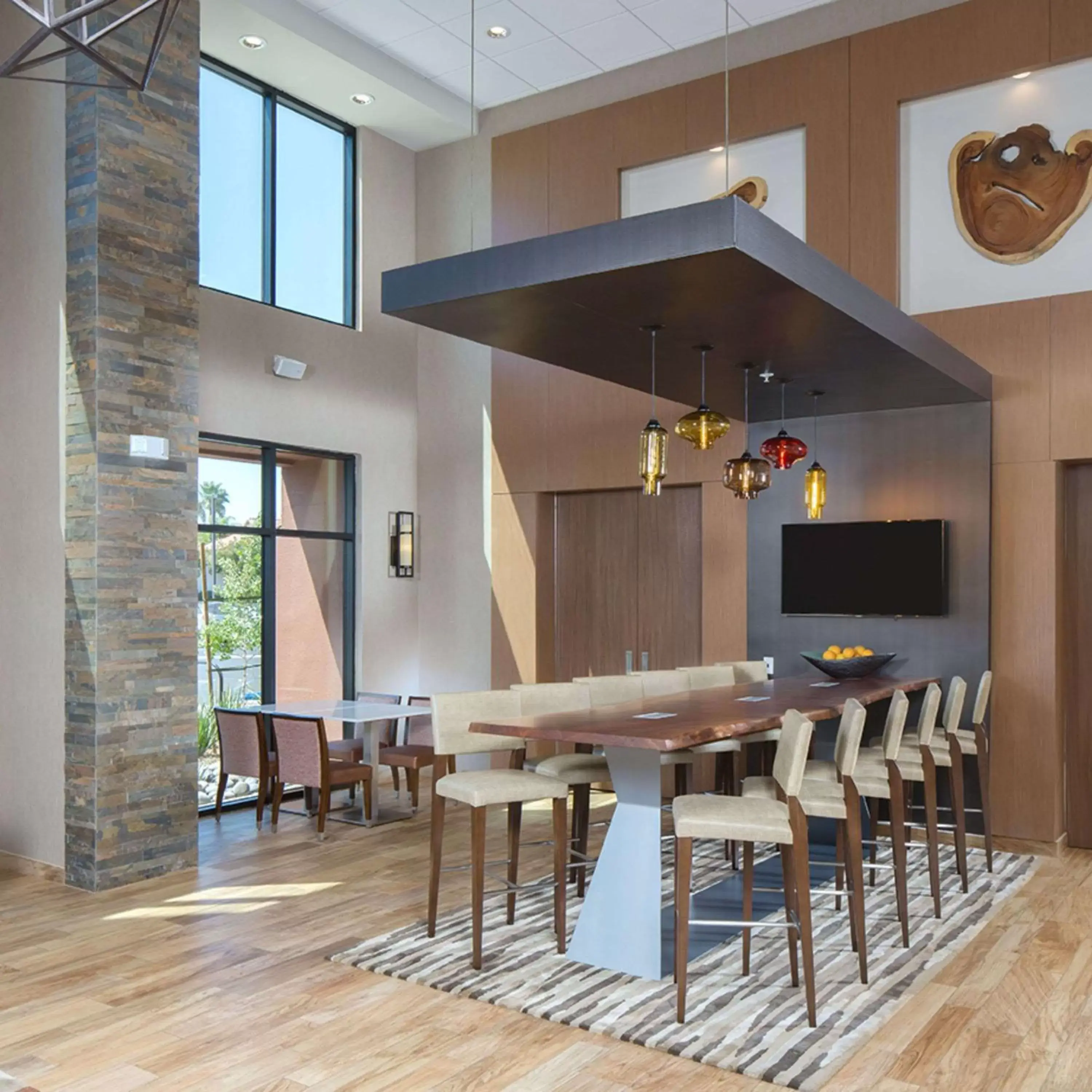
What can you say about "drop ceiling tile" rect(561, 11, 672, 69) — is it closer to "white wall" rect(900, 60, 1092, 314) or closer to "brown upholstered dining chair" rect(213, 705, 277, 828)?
"white wall" rect(900, 60, 1092, 314)

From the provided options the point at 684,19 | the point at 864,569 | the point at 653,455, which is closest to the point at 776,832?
the point at 653,455

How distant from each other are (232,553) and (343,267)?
2.47 metres

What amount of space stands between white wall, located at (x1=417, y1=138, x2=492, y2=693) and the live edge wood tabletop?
3.10 metres

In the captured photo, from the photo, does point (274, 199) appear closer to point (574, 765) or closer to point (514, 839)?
point (574, 765)

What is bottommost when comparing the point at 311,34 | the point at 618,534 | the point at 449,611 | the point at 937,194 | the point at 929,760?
the point at 929,760

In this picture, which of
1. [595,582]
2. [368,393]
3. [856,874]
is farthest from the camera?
[368,393]

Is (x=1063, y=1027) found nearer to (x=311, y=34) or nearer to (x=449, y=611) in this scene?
(x=449, y=611)

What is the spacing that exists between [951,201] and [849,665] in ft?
9.47

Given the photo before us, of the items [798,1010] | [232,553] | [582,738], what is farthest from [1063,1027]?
[232,553]

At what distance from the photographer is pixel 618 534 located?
8062 millimetres

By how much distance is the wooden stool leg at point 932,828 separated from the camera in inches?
194

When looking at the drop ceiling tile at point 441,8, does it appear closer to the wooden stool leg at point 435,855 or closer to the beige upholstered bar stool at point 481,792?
the beige upholstered bar stool at point 481,792

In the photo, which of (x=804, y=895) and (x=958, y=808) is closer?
(x=804, y=895)

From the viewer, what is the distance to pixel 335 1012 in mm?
3893
